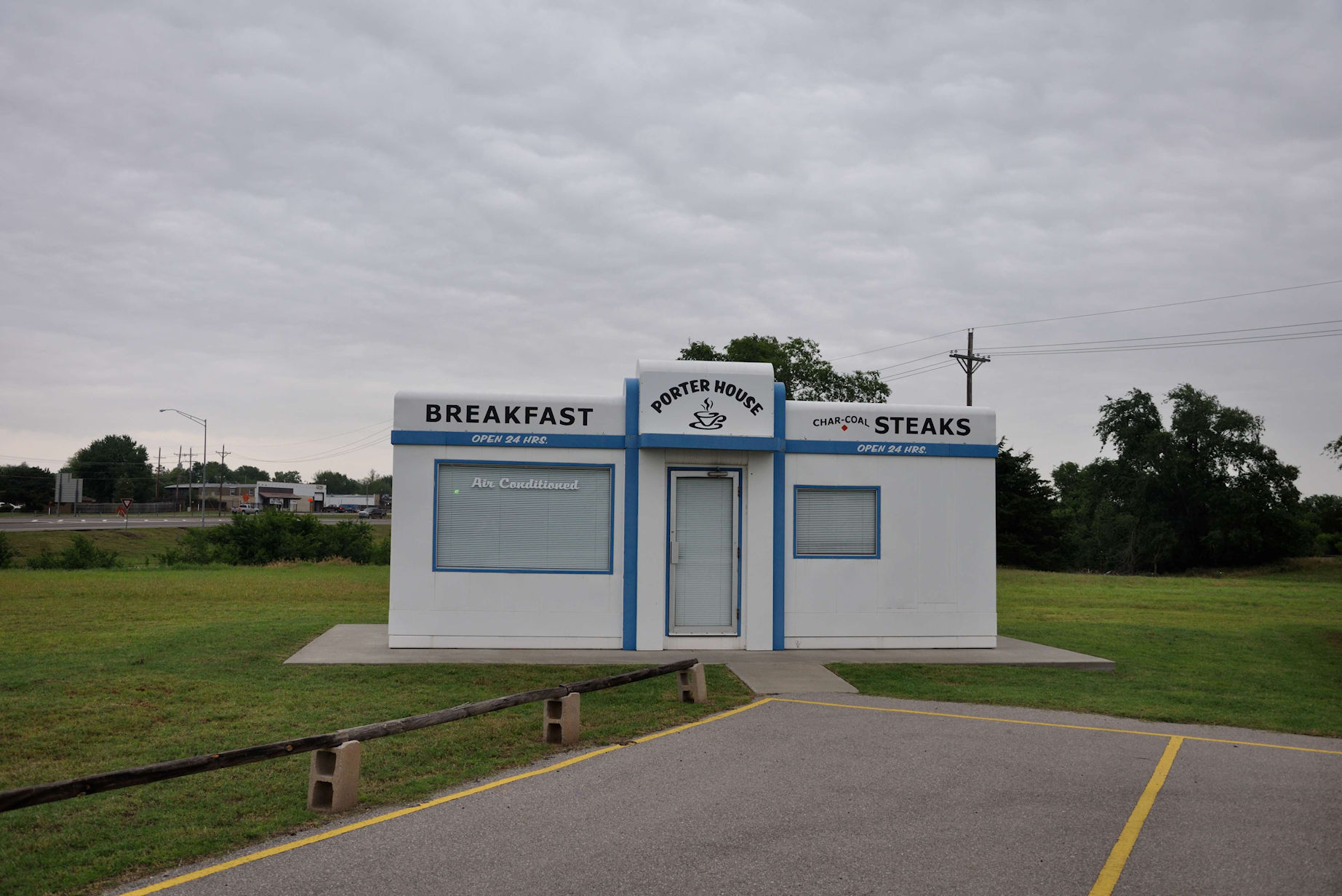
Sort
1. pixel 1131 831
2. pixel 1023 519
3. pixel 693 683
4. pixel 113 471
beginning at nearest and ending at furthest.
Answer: pixel 1131 831
pixel 693 683
pixel 1023 519
pixel 113 471

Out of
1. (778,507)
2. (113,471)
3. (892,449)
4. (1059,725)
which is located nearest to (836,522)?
(778,507)

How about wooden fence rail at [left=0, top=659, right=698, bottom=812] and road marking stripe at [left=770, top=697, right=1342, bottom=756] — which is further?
road marking stripe at [left=770, top=697, right=1342, bottom=756]

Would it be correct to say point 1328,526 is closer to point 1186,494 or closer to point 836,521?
point 1186,494

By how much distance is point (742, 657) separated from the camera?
13891mm

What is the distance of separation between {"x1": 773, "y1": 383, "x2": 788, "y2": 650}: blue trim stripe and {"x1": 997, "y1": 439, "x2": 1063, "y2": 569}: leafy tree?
4978cm

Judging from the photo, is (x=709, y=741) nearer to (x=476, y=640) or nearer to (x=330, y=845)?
(x=330, y=845)

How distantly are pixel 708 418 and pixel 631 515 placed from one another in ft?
5.72

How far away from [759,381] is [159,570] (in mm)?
25035

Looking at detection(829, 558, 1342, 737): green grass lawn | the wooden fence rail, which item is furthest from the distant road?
the wooden fence rail

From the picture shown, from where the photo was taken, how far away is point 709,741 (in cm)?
877

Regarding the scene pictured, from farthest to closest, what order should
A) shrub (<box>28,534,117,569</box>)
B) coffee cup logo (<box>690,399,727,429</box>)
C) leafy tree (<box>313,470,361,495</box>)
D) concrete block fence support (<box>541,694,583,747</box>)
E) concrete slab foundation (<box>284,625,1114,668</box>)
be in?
leafy tree (<box>313,470,361,495</box>) < shrub (<box>28,534,117,569</box>) < coffee cup logo (<box>690,399,727,429</box>) < concrete slab foundation (<box>284,625,1114,668</box>) < concrete block fence support (<box>541,694,583,747</box>)

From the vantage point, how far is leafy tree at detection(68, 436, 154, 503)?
121m

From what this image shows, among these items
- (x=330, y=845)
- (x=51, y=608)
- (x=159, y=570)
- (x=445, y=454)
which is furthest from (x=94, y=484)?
(x=330, y=845)

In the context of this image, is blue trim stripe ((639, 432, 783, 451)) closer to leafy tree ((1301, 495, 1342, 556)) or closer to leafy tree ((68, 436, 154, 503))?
leafy tree ((1301, 495, 1342, 556))
